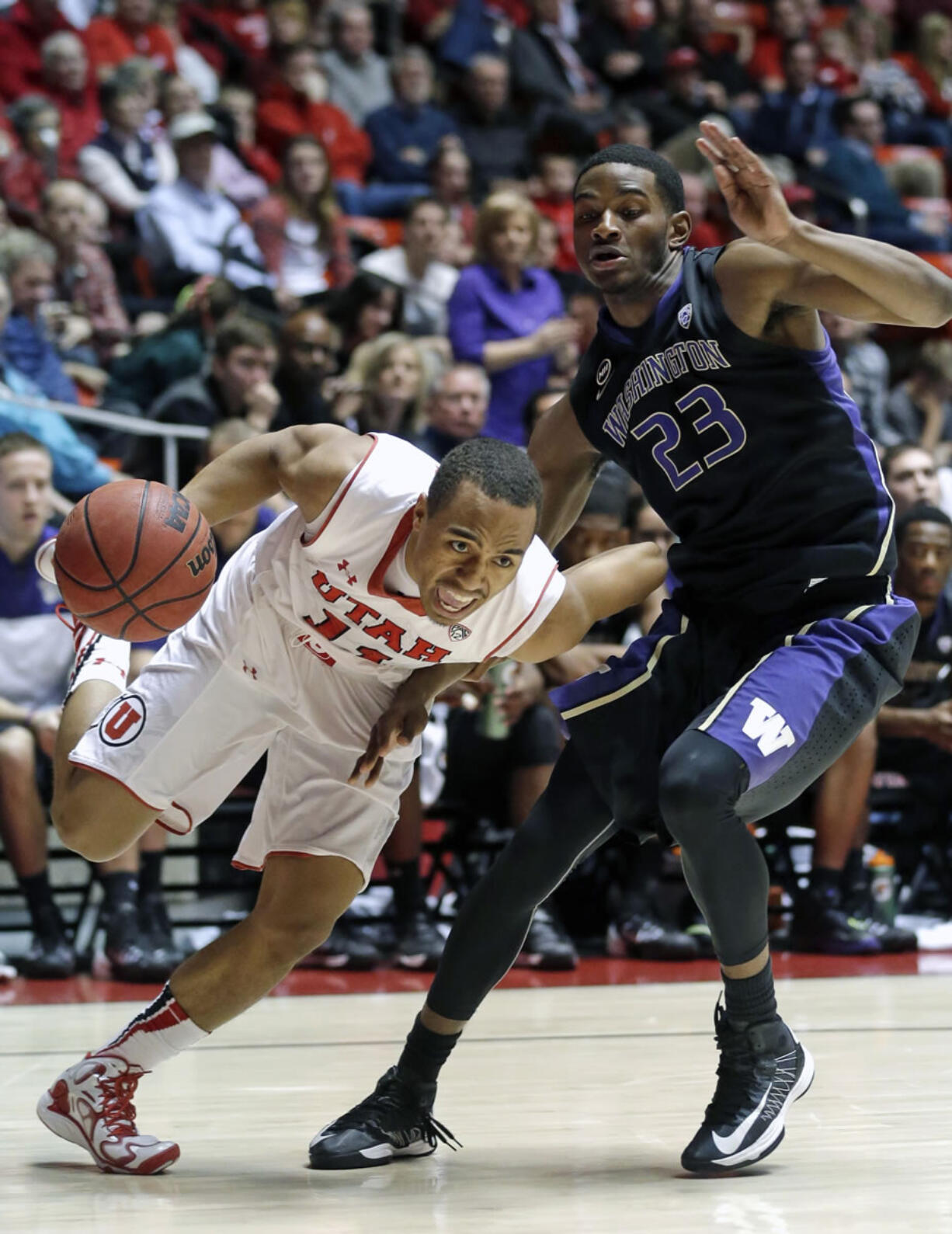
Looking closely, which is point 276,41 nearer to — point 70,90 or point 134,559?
point 70,90

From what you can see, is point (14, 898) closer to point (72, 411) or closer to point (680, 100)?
point (72, 411)

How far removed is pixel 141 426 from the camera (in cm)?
686

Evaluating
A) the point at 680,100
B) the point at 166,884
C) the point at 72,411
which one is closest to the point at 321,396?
the point at 72,411

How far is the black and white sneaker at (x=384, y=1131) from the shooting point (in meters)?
3.26

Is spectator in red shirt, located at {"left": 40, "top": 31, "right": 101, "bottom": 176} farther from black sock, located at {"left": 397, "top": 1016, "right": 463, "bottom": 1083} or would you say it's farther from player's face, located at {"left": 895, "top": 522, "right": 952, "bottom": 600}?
black sock, located at {"left": 397, "top": 1016, "right": 463, "bottom": 1083}

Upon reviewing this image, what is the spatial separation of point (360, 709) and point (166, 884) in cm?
288

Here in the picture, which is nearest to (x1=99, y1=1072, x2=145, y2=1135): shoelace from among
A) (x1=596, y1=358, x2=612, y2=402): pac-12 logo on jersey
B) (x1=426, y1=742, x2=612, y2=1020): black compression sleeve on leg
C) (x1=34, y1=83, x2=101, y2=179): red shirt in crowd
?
(x1=426, y1=742, x2=612, y2=1020): black compression sleeve on leg

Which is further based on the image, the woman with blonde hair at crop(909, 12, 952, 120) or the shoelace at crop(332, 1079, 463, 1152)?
the woman with blonde hair at crop(909, 12, 952, 120)

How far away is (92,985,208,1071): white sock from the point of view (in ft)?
11.0

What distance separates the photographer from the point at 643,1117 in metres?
3.62

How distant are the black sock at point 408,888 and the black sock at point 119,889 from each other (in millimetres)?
926

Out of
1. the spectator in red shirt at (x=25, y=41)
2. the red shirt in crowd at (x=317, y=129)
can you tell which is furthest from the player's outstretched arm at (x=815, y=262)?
the red shirt in crowd at (x=317, y=129)

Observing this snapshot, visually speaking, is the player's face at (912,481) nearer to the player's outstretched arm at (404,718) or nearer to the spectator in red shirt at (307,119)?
the player's outstretched arm at (404,718)

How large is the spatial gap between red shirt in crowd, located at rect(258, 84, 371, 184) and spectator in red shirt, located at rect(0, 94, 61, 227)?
2.05 metres
